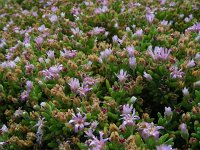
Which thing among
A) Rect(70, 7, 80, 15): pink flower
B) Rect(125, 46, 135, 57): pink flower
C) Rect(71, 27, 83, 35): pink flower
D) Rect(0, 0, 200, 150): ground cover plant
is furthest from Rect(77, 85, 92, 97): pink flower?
Rect(70, 7, 80, 15): pink flower

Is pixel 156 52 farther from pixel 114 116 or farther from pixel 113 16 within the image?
pixel 113 16

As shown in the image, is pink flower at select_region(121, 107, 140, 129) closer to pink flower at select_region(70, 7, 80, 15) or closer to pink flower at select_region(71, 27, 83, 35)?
pink flower at select_region(71, 27, 83, 35)

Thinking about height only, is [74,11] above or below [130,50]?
below

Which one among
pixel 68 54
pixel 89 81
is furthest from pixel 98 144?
pixel 68 54

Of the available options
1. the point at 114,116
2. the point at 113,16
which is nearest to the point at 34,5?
the point at 113,16

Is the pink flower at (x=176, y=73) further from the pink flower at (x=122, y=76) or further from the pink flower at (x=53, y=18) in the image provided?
the pink flower at (x=53, y=18)

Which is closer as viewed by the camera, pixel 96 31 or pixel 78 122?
pixel 78 122

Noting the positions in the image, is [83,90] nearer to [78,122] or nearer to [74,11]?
[78,122]

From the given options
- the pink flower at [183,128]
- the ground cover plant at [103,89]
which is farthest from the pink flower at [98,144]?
the pink flower at [183,128]

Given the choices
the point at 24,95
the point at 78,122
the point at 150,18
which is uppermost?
the point at 150,18
